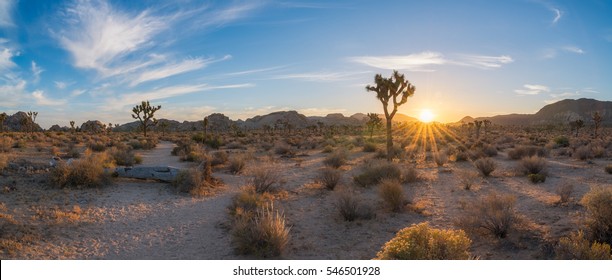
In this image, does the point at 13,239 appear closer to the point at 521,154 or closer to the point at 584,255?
the point at 584,255

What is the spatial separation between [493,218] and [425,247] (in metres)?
3.10

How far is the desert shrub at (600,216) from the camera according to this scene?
22.5ft

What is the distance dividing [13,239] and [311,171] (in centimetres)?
1195

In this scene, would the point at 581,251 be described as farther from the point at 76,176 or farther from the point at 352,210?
the point at 76,176

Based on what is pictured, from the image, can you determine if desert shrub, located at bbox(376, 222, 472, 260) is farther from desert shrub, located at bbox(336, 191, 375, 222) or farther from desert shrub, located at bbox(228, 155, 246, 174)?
desert shrub, located at bbox(228, 155, 246, 174)

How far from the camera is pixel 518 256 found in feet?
22.7

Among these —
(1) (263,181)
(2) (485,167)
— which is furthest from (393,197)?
(2) (485,167)

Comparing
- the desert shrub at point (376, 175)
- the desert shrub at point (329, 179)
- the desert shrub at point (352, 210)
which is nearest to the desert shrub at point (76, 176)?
the desert shrub at point (329, 179)

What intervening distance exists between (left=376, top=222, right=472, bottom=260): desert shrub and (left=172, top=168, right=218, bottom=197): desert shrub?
7.85 m

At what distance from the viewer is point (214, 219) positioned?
958cm

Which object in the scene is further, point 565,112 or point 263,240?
point 565,112

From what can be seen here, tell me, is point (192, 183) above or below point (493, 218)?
above
